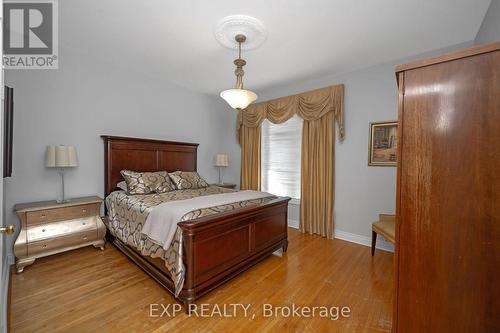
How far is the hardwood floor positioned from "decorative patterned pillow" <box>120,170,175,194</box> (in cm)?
86

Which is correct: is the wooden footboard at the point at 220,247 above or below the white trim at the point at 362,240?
above

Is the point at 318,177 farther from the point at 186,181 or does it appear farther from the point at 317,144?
the point at 186,181

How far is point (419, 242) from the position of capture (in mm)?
910

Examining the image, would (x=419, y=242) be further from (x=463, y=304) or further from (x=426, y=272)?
(x=463, y=304)

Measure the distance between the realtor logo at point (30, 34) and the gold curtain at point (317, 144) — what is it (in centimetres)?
313

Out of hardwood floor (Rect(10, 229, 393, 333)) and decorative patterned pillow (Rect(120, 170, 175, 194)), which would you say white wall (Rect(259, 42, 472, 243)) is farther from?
decorative patterned pillow (Rect(120, 170, 175, 194))

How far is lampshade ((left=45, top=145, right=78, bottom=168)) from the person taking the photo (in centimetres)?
252

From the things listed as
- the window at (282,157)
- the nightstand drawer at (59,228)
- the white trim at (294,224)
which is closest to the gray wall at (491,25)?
the window at (282,157)

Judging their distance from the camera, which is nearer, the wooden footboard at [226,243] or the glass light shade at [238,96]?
the wooden footboard at [226,243]

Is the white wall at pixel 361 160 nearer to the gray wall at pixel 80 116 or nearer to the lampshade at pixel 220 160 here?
the lampshade at pixel 220 160

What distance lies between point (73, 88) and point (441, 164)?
3.88 meters

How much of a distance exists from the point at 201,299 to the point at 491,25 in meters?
3.56

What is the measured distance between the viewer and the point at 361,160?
3.19m

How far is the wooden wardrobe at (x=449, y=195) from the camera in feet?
2.56
